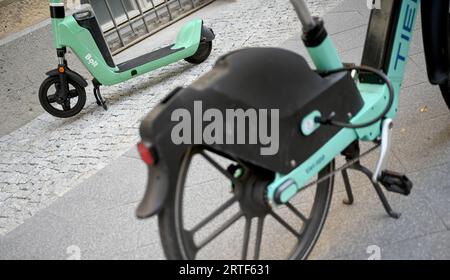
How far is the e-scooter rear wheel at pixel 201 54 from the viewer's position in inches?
163

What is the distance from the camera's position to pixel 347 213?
200cm

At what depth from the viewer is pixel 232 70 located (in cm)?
136

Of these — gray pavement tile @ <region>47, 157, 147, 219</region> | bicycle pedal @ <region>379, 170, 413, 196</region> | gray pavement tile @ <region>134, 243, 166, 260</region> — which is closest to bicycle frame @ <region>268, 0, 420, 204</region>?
bicycle pedal @ <region>379, 170, 413, 196</region>

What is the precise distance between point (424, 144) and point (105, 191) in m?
1.76

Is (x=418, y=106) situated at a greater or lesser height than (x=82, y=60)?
lesser

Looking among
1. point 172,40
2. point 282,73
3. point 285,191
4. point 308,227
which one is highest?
point 282,73

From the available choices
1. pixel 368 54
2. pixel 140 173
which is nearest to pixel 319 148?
pixel 368 54

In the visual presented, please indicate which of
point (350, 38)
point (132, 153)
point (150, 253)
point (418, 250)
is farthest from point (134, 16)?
point (418, 250)

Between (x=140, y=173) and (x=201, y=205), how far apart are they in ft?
1.94

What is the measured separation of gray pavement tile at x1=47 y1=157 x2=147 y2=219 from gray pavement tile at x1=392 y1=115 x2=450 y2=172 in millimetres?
1402

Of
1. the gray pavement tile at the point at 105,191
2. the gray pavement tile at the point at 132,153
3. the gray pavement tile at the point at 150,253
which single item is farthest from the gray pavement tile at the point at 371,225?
the gray pavement tile at the point at 132,153

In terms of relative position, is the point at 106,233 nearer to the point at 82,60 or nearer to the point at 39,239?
the point at 39,239
